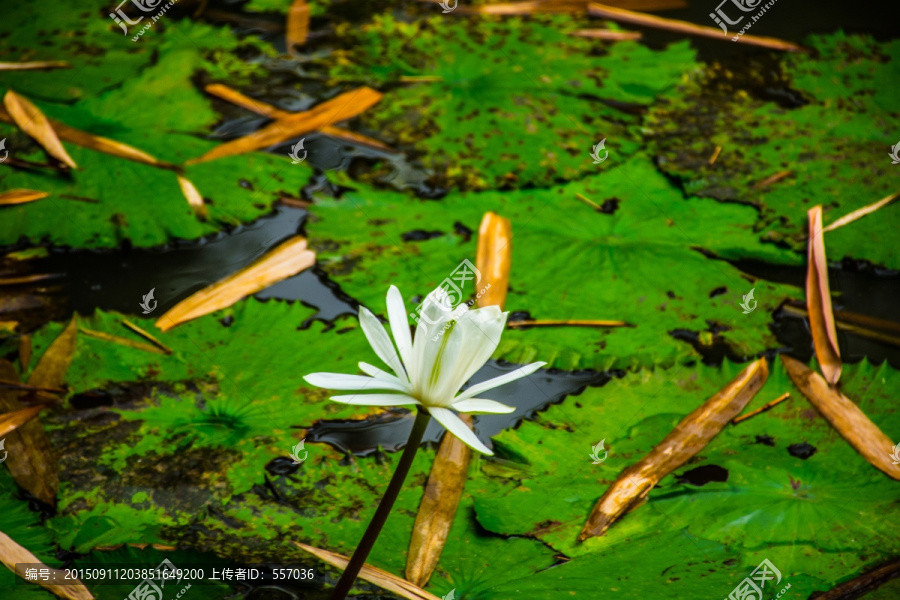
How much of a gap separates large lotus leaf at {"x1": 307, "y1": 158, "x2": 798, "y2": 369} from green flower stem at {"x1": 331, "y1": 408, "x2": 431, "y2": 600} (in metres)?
0.67

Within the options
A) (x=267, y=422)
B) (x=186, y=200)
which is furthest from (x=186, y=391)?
(x=186, y=200)

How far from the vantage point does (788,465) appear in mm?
1295

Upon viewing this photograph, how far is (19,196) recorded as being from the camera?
178cm

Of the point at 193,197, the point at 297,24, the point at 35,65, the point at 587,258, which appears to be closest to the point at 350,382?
the point at 587,258

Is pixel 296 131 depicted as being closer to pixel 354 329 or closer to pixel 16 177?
pixel 16 177

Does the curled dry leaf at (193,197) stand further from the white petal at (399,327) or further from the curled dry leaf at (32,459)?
the white petal at (399,327)

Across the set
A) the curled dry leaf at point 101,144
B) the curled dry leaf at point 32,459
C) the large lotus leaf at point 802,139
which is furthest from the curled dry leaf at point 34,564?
the large lotus leaf at point 802,139

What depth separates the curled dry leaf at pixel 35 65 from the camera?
2240 millimetres

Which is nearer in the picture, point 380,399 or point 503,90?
point 380,399

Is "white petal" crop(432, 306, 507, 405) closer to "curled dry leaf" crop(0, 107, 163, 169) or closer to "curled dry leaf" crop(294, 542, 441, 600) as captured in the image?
"curled dry leaf" crop(294, 542, 441, 600)

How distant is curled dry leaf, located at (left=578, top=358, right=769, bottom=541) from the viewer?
1216mm

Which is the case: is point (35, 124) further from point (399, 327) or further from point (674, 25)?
point (674, 25)

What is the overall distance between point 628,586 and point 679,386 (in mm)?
492

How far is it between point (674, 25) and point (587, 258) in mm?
1492
